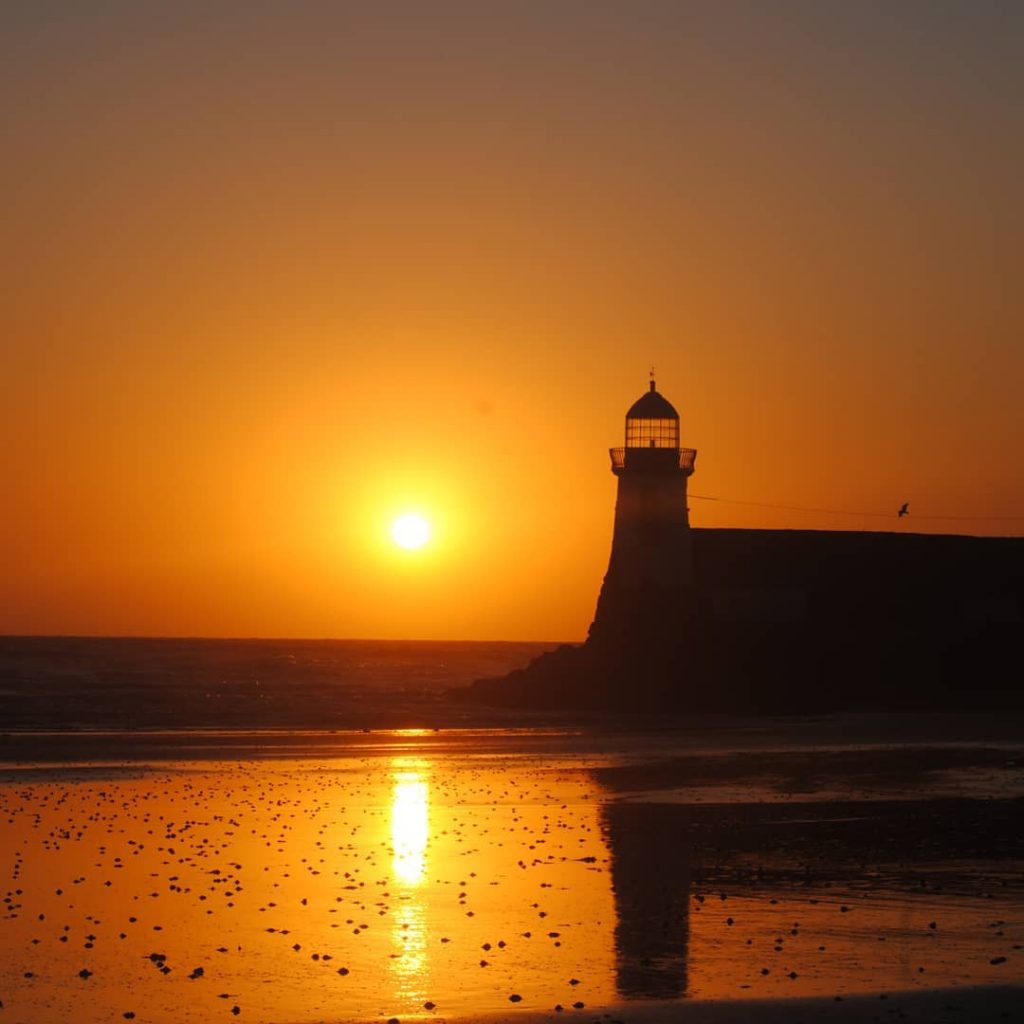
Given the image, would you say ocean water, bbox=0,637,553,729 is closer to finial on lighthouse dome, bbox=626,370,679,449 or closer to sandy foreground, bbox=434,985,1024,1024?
finial on lighthouse dome, bbox=626,370,679,449

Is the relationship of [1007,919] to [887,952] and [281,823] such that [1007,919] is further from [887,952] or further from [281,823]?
[281,823]

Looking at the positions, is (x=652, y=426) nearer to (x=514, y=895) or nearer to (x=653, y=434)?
(x=653, y=434)

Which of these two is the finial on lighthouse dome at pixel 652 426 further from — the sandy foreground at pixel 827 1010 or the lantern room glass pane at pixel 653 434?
the sandy foreground at pixel 827 1010

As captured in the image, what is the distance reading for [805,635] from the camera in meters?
69.8

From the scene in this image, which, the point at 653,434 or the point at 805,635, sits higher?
the point at 653,434

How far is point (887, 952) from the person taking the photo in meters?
14.9

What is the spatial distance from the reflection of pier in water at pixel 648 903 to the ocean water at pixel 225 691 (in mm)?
33469

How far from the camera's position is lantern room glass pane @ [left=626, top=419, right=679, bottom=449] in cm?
6838

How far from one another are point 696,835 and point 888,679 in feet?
154

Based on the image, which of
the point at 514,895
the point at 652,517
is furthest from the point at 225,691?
the point at 514,895

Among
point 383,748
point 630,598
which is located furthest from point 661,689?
point 383,748

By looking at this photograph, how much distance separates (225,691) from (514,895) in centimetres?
7495

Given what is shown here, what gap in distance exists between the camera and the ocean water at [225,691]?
6144 centimetres

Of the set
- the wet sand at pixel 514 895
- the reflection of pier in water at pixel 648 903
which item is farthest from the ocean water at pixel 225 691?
the reflection of pier in water at pixel 648 903
